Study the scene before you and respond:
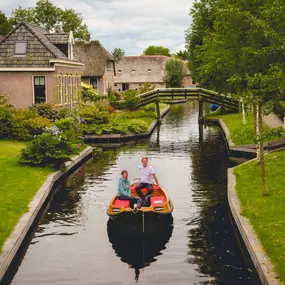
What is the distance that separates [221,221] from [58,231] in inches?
202

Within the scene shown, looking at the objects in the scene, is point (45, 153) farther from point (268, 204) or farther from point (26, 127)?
point (268, 204)

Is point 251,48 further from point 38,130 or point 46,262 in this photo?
point 38,130

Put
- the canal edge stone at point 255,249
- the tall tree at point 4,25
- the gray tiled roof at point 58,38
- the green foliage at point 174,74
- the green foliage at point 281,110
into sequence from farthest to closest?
the green foliage at point 174,74 → the tall tree at point 4,25 → the gray tiled roof at point 58,38 → the green foliage at point 281,110 → the canal edge stone at point 255,249

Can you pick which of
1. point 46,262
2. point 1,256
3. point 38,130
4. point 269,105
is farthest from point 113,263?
point 38,130

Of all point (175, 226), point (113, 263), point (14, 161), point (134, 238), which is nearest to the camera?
point (113, 263)

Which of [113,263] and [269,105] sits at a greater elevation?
[269,105]

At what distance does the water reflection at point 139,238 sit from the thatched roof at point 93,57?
162ft

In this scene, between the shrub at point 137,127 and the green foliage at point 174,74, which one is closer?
the shrub at point 137,127

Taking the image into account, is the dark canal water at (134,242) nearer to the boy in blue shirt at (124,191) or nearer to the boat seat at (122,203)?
the boat seat at (122,203)

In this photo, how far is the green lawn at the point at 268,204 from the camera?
1198 cm

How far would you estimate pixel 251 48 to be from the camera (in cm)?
1861

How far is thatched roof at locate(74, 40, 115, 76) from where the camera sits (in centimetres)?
6384

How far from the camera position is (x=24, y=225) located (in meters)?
14.3

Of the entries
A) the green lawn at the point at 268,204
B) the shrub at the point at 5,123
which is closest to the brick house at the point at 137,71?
the shrub at the point at 5,123
